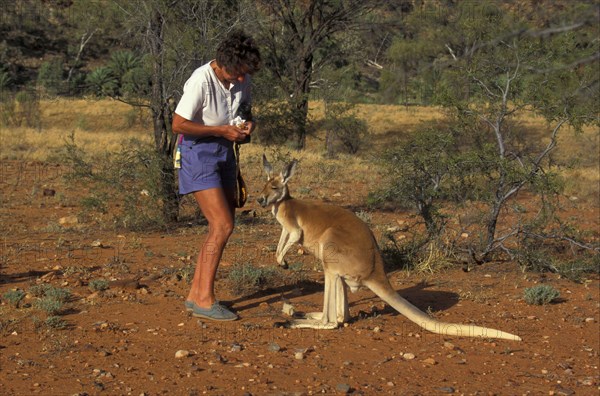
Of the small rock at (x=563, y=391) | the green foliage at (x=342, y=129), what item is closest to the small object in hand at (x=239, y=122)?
the small rock at (x=563, y=391)

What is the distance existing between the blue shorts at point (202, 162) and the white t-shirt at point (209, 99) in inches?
6.7

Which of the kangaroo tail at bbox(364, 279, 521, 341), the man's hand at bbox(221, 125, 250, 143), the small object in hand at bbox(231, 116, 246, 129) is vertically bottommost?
the kangaroo tail at bbox(364, 279, 521, 341)

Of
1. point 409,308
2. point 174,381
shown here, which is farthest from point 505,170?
point 174,381

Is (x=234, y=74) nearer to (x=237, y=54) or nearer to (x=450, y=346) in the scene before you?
(x=237, y=54)

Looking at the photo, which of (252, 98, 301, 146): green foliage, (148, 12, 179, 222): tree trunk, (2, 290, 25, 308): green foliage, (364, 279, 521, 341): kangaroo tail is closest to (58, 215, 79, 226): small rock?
(148, 12, 179, 222): tree trunk

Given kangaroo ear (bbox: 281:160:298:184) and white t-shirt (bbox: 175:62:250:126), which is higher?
white t-shirt (bbox: 175:62:250:126)

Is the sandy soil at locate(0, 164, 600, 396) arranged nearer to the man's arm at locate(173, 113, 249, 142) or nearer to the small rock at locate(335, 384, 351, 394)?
the small rock at locate(335, 384, 351, 394)

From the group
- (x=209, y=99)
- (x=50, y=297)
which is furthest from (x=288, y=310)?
(x=50, y=297)

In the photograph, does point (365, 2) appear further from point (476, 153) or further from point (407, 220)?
point (476, 153)

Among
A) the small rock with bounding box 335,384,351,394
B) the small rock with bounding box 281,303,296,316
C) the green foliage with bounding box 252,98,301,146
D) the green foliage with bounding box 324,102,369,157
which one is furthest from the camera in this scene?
the green foliage with bounding box 324,102,369,157

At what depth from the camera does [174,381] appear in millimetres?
5223

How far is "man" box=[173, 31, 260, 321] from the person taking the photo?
20.2 feet

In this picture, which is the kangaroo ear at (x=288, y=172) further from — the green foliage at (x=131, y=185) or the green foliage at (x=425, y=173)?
the green foliage at (x=131, y=185)

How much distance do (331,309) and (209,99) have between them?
199 cm
